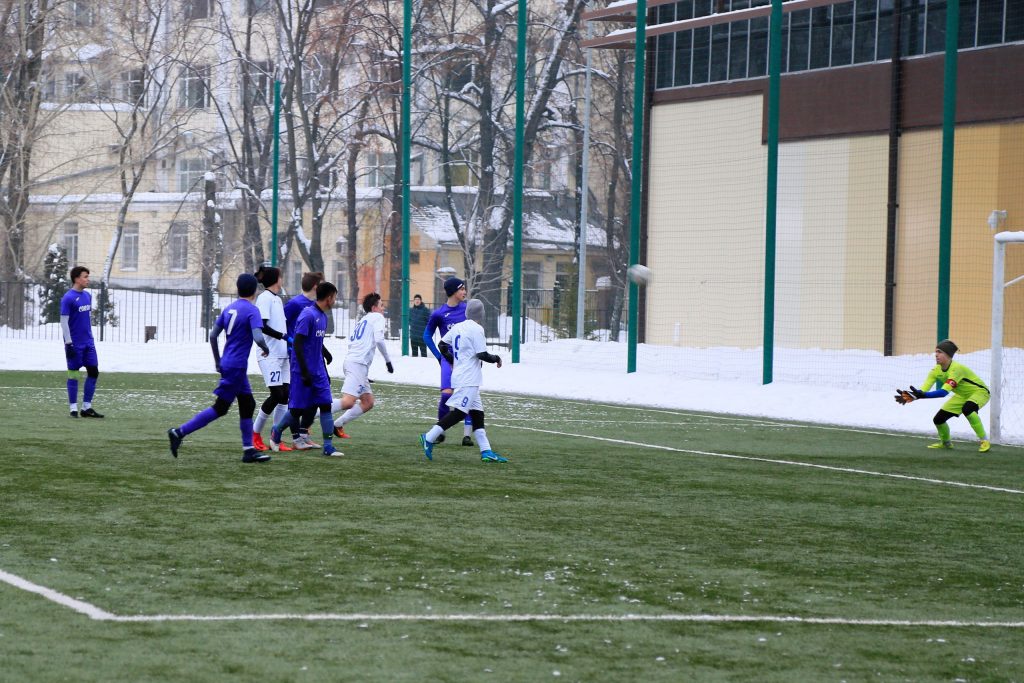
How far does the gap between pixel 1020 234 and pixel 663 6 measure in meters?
21.1

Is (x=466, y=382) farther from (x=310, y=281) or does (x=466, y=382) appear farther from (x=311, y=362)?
(x=310, y=281)

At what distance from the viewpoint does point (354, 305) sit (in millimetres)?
49219

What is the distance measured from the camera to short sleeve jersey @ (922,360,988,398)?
16.1 m

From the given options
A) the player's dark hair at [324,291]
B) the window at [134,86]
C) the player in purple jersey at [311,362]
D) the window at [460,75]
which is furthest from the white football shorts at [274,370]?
the window at [134,86]

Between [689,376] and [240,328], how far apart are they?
15.7 meters

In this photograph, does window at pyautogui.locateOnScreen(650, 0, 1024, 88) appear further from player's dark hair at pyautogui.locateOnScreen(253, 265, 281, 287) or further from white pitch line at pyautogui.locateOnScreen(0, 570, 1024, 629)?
white pitch line at pyautogui.locateOnScreen(0, 570, 1024, 629)

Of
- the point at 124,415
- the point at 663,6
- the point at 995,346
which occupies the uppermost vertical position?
the point at 663,6

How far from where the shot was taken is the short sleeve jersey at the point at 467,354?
1353 cm

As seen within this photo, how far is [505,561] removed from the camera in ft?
27.3

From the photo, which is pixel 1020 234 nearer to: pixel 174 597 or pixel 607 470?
pixel 607 470

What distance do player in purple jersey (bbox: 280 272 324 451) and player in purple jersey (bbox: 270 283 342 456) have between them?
0.16m

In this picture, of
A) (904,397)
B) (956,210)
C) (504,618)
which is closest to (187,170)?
(956,210)

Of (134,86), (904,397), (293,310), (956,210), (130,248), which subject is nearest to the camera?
(293,310)

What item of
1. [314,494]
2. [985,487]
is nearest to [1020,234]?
[985,487]
